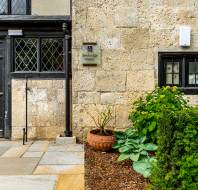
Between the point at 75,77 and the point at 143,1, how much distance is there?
2096 millimetres

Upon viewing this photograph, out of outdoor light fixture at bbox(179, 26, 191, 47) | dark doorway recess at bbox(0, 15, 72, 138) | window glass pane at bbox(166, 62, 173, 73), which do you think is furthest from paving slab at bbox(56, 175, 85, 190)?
outdoor light fixture at bbox(179, 26, 191, 47)

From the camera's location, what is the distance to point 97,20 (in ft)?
25.6

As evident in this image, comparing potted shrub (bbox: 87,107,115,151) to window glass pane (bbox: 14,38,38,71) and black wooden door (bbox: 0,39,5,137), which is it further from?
black wooden door (bbox: 0,39,5,137)

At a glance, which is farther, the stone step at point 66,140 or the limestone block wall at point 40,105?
the limestone block wall at point 40,105

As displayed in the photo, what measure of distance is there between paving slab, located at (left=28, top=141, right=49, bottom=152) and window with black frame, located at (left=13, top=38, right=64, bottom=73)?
5.14 ft

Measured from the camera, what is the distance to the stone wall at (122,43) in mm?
7785

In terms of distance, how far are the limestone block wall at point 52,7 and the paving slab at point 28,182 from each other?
405cm

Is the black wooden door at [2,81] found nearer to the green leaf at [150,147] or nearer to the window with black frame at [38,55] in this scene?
the window with black frame at [38,55]

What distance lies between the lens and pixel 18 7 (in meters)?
8.27

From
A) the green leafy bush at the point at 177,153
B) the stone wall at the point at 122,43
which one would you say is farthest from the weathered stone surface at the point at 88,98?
the green leafy bush at the point at 177,153

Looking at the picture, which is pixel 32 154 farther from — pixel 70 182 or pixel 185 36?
pixel 185 36

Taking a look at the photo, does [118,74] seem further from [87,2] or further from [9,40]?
[9,40]

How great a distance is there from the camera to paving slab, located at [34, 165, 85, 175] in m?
5.61

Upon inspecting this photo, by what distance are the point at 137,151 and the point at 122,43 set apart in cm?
269
